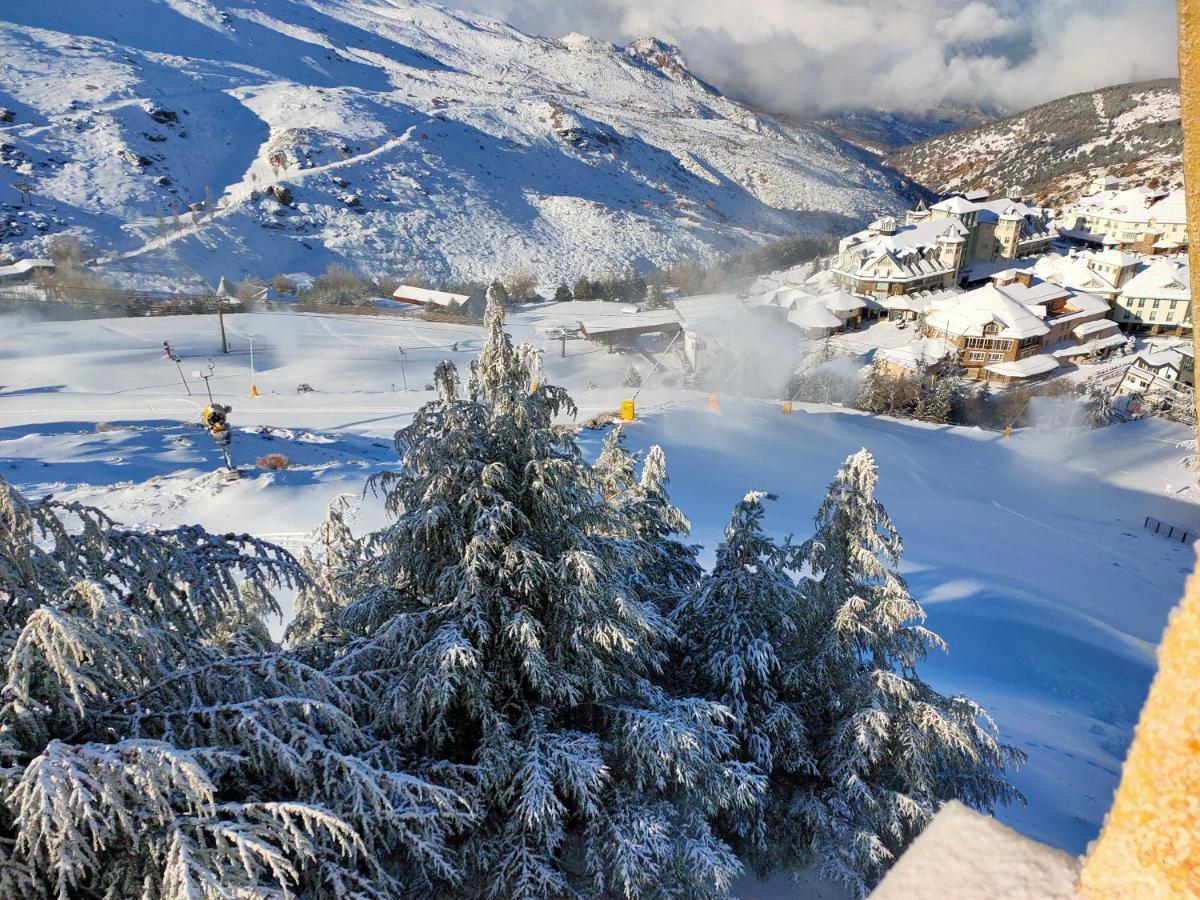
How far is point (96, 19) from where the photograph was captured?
8744cm

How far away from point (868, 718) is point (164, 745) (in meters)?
7.71

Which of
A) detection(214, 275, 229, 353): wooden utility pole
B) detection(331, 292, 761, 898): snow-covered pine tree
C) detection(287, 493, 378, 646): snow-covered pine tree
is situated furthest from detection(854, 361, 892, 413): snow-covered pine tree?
detection(214, 275, 229, 353): wooden utility pole

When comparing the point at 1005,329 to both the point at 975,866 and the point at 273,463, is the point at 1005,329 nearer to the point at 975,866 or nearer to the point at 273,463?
the point at 273,463

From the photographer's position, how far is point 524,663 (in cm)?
614

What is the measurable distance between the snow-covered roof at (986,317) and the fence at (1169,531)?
692 inches

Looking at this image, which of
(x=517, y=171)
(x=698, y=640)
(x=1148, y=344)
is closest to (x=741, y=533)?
(x=698, y=640)

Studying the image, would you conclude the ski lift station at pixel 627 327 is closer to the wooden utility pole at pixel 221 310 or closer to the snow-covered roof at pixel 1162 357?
the wooden utility pole at pixel 221 310

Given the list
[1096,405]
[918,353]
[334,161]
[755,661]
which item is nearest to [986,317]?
[918,353]

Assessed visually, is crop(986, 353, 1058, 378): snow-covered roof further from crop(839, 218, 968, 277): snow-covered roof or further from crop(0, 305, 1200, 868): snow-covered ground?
crop(839, 218, 968, 277): snow-covered roof

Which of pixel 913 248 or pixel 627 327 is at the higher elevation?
pixel 913 248

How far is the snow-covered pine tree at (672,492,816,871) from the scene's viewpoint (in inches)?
318

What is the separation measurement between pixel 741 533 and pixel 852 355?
32.4m

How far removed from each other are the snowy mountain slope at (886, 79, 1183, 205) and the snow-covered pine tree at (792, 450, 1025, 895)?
9945cm

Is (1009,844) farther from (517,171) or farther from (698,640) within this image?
(517,171)
